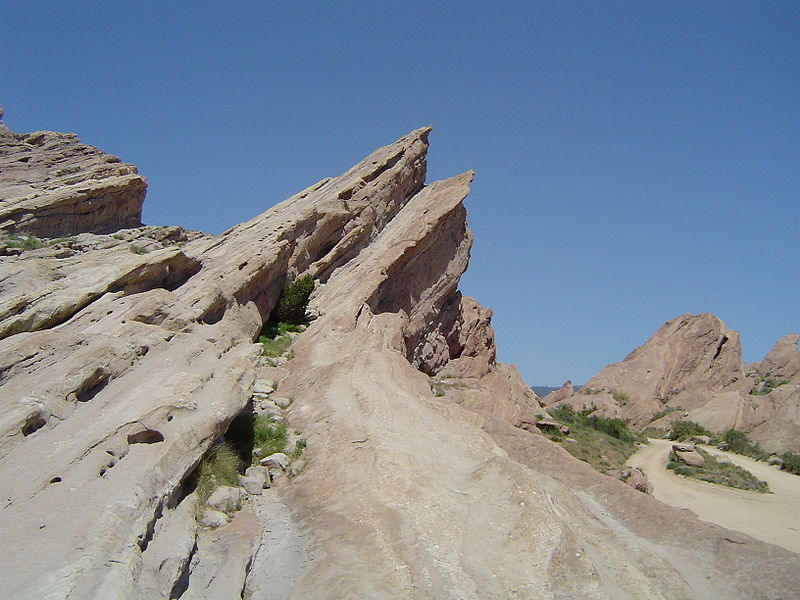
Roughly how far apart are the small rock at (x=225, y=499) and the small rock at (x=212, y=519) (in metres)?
0.21

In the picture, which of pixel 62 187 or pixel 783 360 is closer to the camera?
pixel 62 187

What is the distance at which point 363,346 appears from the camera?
72.2 ft

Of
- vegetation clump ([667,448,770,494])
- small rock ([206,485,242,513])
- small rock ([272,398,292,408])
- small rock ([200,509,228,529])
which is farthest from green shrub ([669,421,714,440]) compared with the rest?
small rock ([200,509,228,529])

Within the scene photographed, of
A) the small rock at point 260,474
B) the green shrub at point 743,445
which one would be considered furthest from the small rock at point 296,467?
the green shrub at point 743,445

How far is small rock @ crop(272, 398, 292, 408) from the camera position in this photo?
17.2m

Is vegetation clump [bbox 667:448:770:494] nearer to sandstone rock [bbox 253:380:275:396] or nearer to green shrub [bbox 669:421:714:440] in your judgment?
green shrub [bbox 669:421:714:440]

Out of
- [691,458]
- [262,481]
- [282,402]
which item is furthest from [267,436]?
[691,458]

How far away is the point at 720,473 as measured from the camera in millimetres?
30797

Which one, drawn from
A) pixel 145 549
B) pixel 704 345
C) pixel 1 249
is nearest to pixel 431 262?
pixel 1 249

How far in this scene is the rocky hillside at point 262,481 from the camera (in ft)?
27.9

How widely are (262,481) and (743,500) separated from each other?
73.8 ft

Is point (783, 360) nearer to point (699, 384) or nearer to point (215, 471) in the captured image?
point (699, 384)

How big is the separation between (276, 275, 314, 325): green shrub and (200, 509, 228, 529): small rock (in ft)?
55.7

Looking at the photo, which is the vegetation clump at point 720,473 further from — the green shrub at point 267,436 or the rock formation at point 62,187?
the rock formation at point 62,187
